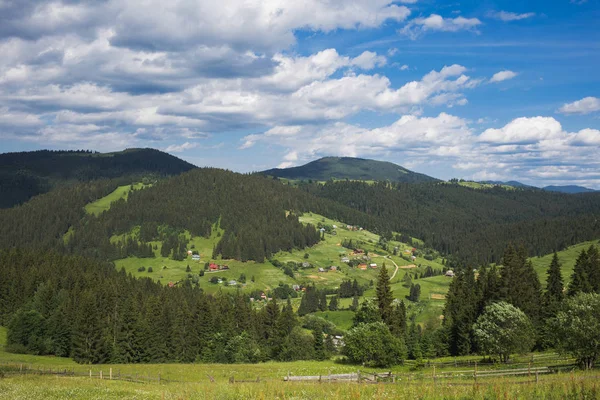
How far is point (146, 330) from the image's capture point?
9712cm

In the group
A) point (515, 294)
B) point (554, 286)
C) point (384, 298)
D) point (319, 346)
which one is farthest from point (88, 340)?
point (554, 286)

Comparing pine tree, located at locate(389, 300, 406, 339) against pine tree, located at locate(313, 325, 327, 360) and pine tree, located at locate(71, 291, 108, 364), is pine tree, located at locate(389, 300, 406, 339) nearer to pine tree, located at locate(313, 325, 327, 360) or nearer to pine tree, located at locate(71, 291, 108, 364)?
pine tree, located at locate(313, 325, 327, 360)

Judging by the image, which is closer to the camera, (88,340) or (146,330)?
(88,340)

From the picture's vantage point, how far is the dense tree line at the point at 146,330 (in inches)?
3698

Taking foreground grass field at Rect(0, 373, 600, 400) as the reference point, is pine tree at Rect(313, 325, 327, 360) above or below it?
below

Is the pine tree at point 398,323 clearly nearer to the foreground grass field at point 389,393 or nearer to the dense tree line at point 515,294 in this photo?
the dense tree line at point 515,294

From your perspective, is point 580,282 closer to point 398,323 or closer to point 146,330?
point 398,323

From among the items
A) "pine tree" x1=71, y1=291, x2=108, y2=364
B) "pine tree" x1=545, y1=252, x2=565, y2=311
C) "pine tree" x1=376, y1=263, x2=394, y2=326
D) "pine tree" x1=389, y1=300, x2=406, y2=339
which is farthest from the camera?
"pine tree" x1=71, y1=291, x2=108, y2=364

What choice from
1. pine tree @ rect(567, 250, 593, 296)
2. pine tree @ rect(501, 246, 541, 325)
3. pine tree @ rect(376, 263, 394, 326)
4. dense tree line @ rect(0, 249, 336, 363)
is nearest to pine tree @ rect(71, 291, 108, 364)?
dense tree line @ rect(0, 249, 336, 363)

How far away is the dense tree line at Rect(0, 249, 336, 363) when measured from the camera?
308 ft

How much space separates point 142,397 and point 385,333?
53.6 metres

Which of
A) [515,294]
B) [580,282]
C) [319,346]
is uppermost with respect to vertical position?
[580,282]

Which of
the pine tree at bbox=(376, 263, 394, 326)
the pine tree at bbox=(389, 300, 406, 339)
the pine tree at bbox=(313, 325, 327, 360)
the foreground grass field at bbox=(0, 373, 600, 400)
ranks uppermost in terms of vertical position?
the foreground grass field at bbox=(0, 373, 600, 400)

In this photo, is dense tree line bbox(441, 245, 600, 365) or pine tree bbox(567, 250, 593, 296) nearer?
dense tree line bbox(441, 245, 600, 365)
